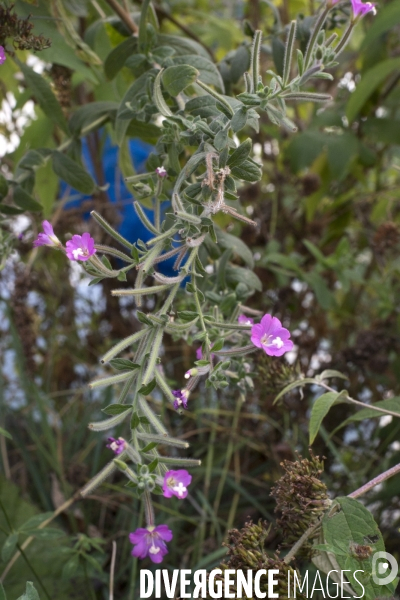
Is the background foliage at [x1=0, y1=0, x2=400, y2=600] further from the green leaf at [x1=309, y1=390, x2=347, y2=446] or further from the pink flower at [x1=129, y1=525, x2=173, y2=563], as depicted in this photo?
the pink flower at [x1=129, y1=525, x2=173, y2=563]

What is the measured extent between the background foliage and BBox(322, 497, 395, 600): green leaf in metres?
0.15

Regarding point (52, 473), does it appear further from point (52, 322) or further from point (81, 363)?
point (52, 322)

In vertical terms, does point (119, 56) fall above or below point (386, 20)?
above

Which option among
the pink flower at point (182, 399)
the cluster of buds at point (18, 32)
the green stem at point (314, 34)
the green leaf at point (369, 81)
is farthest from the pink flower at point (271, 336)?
the green leaf at point (369, 81)

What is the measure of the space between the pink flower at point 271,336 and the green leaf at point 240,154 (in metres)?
0.12

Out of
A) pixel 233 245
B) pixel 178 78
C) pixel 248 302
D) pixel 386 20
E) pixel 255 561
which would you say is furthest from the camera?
pixel 248 302

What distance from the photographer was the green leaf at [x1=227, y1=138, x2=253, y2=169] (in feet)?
1.49

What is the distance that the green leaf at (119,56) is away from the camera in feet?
2.10

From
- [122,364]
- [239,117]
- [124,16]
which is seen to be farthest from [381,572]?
[124,16]

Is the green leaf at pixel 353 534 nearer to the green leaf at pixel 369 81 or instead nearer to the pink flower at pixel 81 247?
the pink flower at pixel 81 247

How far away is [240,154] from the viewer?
46cm

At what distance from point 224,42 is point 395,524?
0.81 metres

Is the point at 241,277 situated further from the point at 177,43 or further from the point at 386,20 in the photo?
the point at 386,20

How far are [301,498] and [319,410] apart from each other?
0.28 feet
